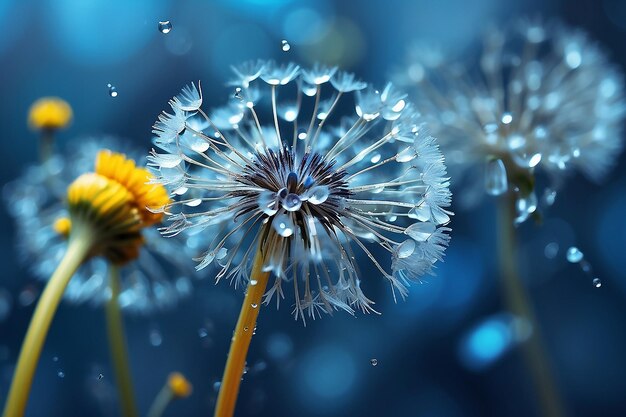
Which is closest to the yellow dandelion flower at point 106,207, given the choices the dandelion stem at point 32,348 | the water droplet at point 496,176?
the dandelion stem at point 32,348

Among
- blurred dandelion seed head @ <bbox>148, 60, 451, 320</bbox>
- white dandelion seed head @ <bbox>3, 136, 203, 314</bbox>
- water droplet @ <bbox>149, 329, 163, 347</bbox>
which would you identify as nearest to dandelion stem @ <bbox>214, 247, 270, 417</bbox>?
blurred dandelion seed head @ <bbox>148, 60, 451, 320</bbox>

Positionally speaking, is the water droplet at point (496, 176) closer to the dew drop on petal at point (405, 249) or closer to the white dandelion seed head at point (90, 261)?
the dew drop on petal at point (405, 249)

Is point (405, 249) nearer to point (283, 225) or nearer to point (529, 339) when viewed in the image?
point (283, 225)

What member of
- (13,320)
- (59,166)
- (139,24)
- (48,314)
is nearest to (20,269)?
(13,320)

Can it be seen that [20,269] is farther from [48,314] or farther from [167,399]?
[48,314]

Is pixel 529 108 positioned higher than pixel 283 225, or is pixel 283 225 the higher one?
pixel 529 108

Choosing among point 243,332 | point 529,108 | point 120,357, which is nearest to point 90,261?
point 120,357
